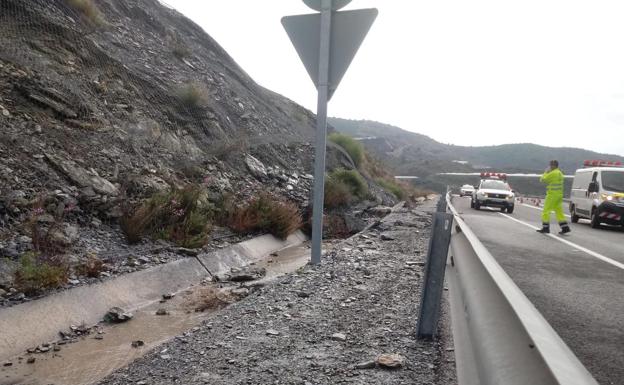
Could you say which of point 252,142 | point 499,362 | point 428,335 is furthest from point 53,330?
point 252,142

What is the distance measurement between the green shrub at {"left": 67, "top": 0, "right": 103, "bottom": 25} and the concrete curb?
7721mm

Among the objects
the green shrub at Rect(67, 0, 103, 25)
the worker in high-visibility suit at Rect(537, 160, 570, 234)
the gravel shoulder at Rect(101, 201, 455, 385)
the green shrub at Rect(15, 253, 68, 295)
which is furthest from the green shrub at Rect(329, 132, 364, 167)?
the green shrub at Rect(15, 253, 68, 295)

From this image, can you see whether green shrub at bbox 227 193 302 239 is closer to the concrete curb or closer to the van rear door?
the concrete curb

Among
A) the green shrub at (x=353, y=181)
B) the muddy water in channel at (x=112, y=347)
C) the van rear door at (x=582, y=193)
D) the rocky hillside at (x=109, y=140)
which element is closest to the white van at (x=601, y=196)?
the van rear door at (x=582, y=193)

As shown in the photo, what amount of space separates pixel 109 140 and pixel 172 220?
6.86ft

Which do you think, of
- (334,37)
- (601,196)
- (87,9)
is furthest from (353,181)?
(334,37)

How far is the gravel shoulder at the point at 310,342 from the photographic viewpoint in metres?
2.85

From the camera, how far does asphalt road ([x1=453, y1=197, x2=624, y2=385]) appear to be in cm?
339

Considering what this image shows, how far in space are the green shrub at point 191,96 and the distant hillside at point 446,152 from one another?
245 ft

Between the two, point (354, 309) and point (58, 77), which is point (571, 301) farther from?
point (58, 77)

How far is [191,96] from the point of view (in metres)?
11.4

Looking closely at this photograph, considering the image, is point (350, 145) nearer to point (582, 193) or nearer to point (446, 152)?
point (582, 193)

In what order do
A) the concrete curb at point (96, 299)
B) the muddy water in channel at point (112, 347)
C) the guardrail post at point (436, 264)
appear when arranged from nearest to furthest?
1. the guardrail post at point (436, 264)
2. the muddy water in channel at point (112, 347)
3. the concrete curb at point (96, 299)

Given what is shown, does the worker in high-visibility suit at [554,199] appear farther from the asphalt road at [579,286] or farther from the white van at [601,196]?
the white van at [601,196]
